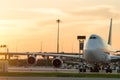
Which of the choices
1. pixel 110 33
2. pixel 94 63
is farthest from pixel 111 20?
pixel 94 63

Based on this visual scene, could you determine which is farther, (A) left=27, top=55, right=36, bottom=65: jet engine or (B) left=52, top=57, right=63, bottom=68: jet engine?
(B) left=52, top=57, right=63, bottom=68: jet engine

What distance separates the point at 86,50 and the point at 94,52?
46.2 inches

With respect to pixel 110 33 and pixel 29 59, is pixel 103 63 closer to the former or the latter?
pixel 29 59

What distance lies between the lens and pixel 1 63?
7138cm

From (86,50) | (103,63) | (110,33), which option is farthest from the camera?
(110,33)

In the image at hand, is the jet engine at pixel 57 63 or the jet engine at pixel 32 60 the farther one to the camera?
the jet engine at pixel 57 63

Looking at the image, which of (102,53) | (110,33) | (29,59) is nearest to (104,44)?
(102,53)

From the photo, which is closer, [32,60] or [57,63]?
[32,60]

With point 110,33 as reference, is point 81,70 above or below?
below

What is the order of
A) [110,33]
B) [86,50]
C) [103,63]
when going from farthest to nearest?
[110,33], [103,63], [86,50]

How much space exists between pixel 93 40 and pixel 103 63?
17.0ft

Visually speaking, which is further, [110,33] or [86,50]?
[110,33]

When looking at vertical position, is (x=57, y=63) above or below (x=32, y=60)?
below

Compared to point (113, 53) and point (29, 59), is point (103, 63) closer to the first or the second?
point (113, 53)
